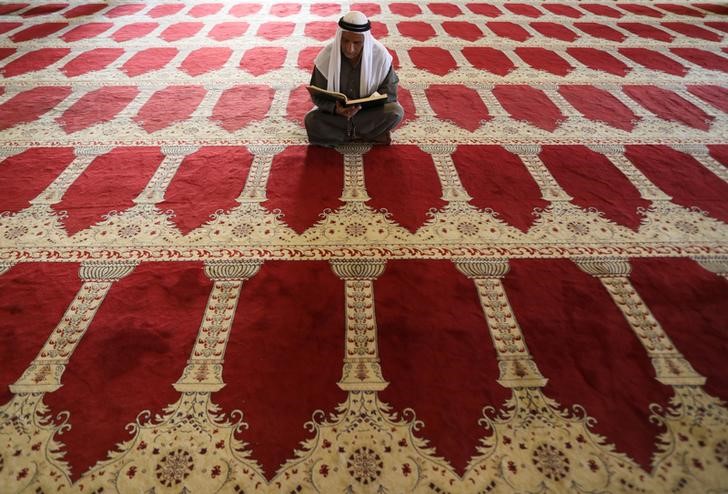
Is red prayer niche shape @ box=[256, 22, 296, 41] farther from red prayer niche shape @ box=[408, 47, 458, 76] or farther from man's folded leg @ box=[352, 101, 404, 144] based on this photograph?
man's folded leg @ box=[352, 101, 404, 144]

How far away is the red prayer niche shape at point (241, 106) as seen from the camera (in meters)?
2.61

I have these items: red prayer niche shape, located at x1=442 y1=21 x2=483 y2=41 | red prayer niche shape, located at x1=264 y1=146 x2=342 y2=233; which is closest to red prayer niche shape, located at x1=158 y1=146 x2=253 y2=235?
red prayer niche shape, located at x1=264 y1=146 x2=342 y2=233

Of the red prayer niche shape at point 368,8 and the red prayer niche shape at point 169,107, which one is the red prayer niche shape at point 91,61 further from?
the red prayer niche shape at point 368,8

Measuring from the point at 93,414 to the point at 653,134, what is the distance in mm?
3147

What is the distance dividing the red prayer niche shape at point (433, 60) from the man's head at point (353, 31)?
155cm

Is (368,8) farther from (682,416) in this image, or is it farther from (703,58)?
(682,416)

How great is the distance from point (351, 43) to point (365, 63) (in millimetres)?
130

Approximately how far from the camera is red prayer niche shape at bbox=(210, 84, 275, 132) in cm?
261

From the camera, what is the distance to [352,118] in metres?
2.27

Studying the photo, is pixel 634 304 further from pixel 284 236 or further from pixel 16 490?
pixel 16 490

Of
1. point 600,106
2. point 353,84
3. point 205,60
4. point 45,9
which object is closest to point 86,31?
point 45,9

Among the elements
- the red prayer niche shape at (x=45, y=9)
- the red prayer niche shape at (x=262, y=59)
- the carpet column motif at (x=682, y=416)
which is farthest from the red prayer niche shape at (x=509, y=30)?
the red prayer niche shape at (x=45, y=9)

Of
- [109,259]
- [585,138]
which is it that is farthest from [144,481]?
[585,138]

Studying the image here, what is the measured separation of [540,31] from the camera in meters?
4.17
